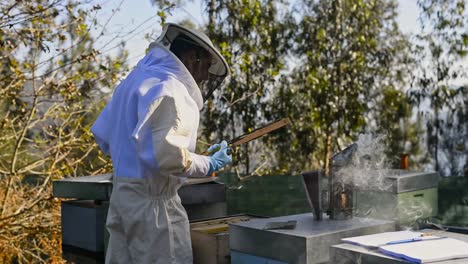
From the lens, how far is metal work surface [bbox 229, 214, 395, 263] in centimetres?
175

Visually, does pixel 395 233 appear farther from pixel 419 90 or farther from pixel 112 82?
pixel 419 90

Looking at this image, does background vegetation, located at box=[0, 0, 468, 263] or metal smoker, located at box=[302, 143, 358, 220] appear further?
background vegetation, located at box=[0, 0, 468, 263]

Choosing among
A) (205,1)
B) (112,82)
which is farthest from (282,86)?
(112,82)

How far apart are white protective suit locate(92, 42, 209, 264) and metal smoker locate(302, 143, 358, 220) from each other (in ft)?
1.29

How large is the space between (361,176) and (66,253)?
1.72 m

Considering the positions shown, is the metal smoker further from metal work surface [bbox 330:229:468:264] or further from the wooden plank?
metal work surface [bbox 330:229:468:264]

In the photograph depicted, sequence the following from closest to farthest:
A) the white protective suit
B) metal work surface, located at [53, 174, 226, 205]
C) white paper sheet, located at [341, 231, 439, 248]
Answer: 1. white paper sheet, located at [341, 231, 439, 248]
2. the white protective suit
3. metal work surface, located at [53, 174, 226, 205]

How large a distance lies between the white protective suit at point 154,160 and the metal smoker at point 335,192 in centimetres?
39

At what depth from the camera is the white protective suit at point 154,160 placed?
1.99m

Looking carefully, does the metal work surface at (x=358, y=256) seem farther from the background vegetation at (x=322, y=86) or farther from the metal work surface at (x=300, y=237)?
the background vegetation at (x=322, y=86)

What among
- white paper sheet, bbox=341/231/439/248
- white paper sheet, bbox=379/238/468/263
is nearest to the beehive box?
white paper sheet, bbox=341/231/439/248

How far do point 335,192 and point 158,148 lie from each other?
62 cm

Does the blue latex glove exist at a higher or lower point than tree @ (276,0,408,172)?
lower

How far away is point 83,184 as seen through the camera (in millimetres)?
2949
